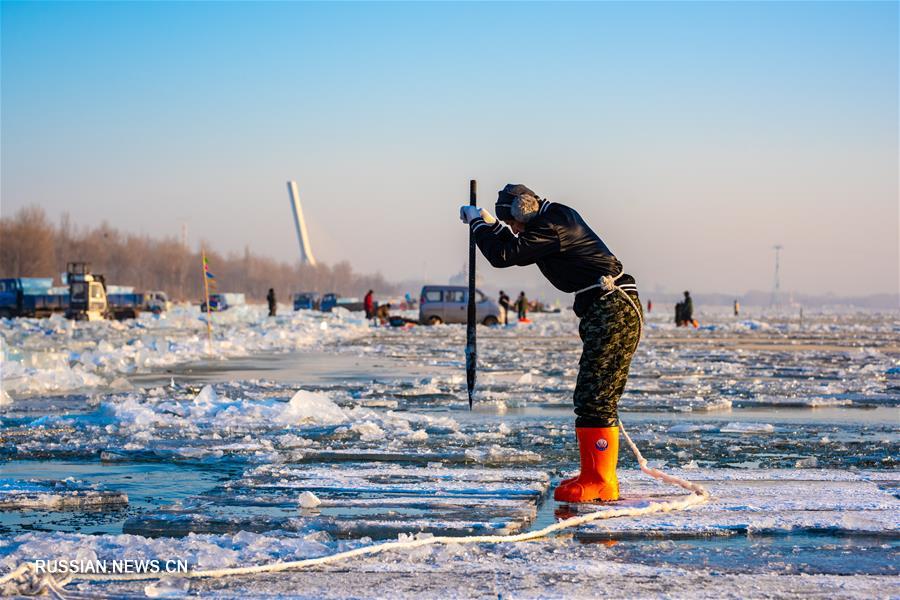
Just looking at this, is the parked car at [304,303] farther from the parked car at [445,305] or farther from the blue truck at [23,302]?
the parked car at [445,305]

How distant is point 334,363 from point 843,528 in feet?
55.2

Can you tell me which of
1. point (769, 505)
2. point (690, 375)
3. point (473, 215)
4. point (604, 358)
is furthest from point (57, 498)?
point (690, 375)

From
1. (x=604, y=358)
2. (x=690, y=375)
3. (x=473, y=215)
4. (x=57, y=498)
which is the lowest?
(x=57, y=498)

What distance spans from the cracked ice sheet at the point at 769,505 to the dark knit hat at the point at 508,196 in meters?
1.57

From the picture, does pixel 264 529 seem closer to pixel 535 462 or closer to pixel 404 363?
pixel 535 462

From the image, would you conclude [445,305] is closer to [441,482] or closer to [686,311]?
[686,311]

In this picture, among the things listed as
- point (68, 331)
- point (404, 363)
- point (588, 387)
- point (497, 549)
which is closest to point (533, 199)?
point (588, 387)

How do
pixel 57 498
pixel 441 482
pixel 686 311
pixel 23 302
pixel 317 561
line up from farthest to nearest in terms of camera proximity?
pixel 23 302, pixel 686 311, pixel 441 482, pixel 57 498, pixel 317 561

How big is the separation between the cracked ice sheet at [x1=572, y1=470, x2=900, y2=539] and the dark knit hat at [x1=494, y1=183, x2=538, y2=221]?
1572 millimetres

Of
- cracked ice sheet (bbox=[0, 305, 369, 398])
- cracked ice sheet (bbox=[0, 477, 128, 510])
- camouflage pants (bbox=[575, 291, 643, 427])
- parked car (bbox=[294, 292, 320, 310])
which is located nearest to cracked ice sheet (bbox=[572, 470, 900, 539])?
camouflage pants (bbox=[575, 291, 643, 427])

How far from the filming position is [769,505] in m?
5.72

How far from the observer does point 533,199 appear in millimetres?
6008

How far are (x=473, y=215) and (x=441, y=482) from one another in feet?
5.10

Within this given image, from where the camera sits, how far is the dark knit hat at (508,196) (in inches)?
236
